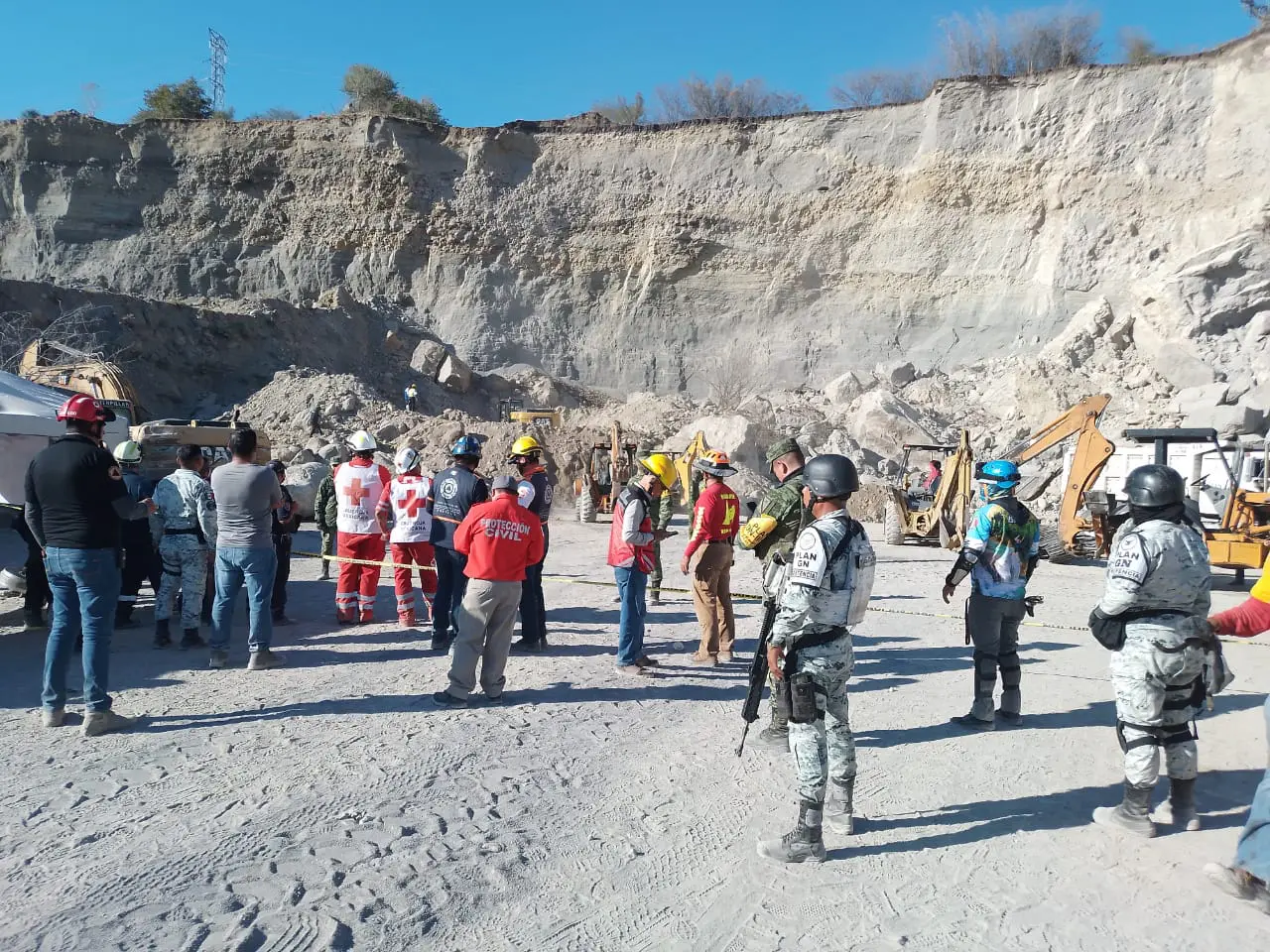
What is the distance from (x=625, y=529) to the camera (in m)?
6.12

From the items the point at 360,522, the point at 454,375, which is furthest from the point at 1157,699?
the point at 454,375

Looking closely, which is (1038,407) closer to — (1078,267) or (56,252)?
(1078,267)

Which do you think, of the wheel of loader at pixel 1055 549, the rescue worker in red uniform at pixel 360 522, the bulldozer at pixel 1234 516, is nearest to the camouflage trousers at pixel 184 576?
the rescue worker in red uniform at pixel 360 522

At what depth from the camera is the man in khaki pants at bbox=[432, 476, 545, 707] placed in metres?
5.28

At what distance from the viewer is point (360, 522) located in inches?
299

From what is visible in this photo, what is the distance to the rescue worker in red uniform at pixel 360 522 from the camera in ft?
24.9

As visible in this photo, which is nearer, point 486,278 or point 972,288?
point 972,288

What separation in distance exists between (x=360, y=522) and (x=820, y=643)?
5197 mm

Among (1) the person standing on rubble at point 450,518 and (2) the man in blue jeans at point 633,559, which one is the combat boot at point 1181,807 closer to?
(2) the man in blue jeans at point 633,559

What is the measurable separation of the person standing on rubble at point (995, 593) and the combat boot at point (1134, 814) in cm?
129

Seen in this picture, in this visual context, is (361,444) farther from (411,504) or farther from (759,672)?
(759,672)

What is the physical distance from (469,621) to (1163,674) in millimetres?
3781

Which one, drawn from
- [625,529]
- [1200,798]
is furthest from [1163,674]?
[625,529]

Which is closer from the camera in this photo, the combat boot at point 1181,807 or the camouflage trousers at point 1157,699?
the camouflage trousers at point 1157,699
